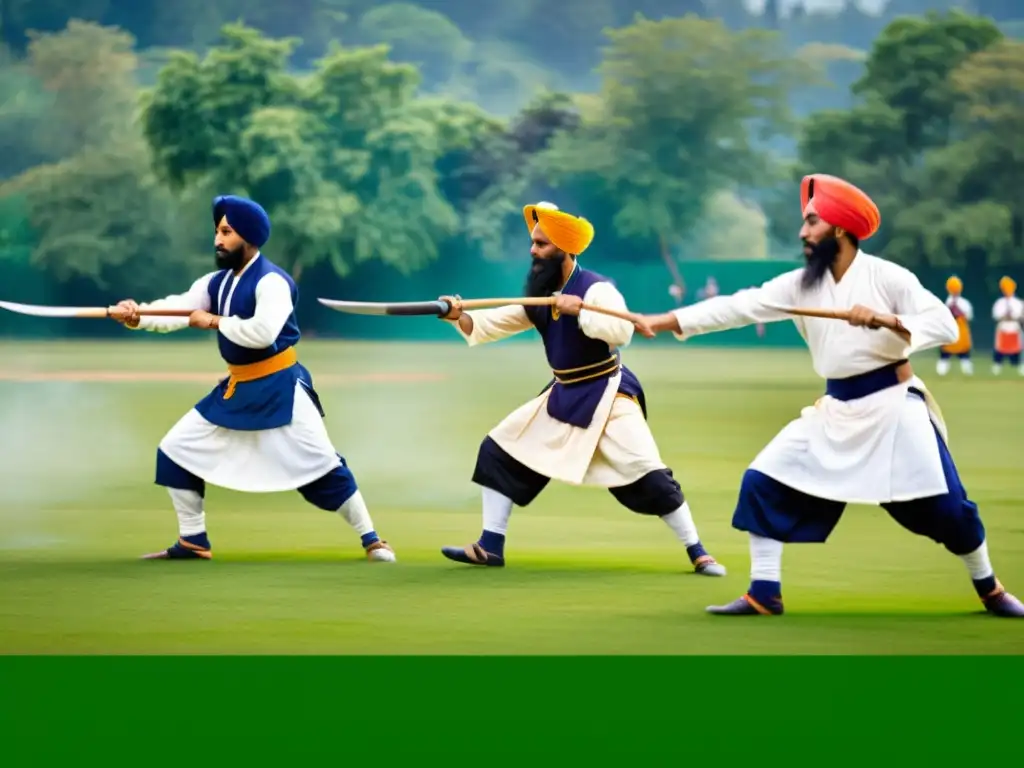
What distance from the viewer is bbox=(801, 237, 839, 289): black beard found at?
5.73m

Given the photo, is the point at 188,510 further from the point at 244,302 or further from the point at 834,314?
the point at 834,314

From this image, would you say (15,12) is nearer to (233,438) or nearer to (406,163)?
(406,163)

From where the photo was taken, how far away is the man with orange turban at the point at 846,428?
5.59m

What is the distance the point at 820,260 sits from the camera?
575 cm

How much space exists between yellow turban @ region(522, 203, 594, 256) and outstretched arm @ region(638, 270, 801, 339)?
1041mm

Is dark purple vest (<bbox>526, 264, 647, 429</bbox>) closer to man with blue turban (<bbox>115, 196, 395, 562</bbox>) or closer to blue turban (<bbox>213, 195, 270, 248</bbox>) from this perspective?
man with blue turban (<bbox>115, 196, 395, 562</bbox>)

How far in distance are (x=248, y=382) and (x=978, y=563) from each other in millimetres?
2882

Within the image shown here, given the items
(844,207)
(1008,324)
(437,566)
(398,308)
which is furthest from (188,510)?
(1008,324)

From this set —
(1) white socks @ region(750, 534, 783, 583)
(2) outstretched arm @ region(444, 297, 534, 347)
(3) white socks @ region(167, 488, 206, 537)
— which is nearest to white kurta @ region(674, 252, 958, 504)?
(1) white socks @ region(750, 534, 783, 583)

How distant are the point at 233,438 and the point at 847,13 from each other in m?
81.1

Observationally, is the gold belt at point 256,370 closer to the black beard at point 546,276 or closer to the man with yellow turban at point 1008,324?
the black beard at point 546,276

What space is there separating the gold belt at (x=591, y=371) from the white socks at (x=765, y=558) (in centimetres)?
126

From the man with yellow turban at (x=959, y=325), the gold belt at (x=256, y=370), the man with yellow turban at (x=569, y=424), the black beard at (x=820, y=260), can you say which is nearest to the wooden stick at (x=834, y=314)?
the black beard at (x=820, y=260)

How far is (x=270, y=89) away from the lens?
1615 inches
